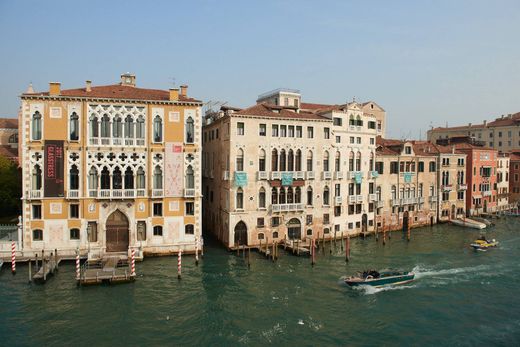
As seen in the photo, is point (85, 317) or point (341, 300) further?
point (341, 300)

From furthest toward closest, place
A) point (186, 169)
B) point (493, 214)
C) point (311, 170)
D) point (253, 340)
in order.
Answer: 1. point (493, 214)
2. point (311, 170)
3. point (186, 169)
4. point (253, 340)

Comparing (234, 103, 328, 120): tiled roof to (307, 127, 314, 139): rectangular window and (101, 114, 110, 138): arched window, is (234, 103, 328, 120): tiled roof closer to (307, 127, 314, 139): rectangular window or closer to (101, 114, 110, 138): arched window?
(307, 127, 314, 139): rectangular window

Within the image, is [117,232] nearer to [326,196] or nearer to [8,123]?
[326,196]

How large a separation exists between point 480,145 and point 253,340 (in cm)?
5077

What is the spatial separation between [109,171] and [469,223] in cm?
3751

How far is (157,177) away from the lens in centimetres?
3025

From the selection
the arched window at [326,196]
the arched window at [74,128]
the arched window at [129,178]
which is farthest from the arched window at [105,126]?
the arched window at [326,196]

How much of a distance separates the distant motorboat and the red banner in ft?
130

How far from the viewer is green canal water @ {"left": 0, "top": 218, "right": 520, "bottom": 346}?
18625 millimetres

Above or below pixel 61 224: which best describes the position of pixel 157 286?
below

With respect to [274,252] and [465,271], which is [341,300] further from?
[465,271]

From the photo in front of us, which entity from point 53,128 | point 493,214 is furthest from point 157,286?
point 493,214

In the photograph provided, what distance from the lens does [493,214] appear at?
53562mm

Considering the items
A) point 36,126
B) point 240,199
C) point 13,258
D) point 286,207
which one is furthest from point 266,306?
point 36,126
